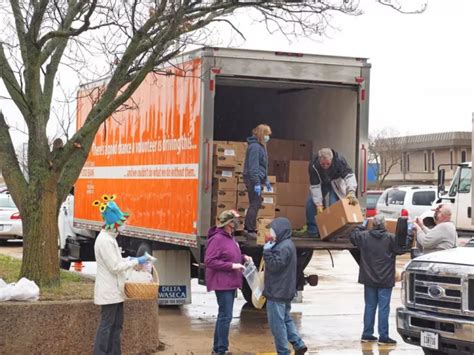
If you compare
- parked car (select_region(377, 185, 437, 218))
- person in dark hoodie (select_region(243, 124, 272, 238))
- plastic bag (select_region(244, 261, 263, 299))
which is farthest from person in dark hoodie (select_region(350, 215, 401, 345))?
parked car (select_region(377, 185, 437, 218))

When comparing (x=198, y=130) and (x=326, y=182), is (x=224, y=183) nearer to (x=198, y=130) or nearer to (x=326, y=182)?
(x=198, y=130)

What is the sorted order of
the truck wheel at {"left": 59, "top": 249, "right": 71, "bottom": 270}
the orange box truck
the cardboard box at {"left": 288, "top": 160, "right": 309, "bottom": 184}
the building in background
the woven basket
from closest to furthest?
the woven basket
the orange box truck
the cardboard box at {"left": 288, "top": 160, "right": 309, "bottom": 184}
the truck wheel at {"left": 59, "top": 249, "right": 71, "bottom": 270}
the building in background

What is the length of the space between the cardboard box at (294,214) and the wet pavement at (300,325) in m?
1.38

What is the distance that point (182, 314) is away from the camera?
513 inches

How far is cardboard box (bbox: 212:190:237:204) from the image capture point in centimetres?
1184

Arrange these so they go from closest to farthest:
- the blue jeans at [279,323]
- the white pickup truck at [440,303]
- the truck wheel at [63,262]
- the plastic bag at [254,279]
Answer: the white pickup truck at [440,303] < the blue jeans at [279,323] < the plastic bag at [254,279] < the truck wheel at [63,262]

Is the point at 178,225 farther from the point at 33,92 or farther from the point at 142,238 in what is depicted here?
the point at 33,92

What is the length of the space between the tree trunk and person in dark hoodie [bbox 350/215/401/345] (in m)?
3.74

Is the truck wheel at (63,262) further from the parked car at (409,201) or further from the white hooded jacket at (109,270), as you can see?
the parked car at (409,201)

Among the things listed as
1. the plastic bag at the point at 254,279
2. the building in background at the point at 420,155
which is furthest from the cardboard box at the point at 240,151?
the building in background at the point at 420,155

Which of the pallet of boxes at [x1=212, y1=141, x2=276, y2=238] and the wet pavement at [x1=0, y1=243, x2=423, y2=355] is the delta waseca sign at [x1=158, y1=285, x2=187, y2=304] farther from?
the pallet of boxes at [x1=212, y1=141, x2=276, y2=238]

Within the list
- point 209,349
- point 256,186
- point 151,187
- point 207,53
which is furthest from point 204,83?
point 209,349

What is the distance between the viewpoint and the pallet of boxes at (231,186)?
38.9 ft

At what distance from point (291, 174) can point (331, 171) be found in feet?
3.75
